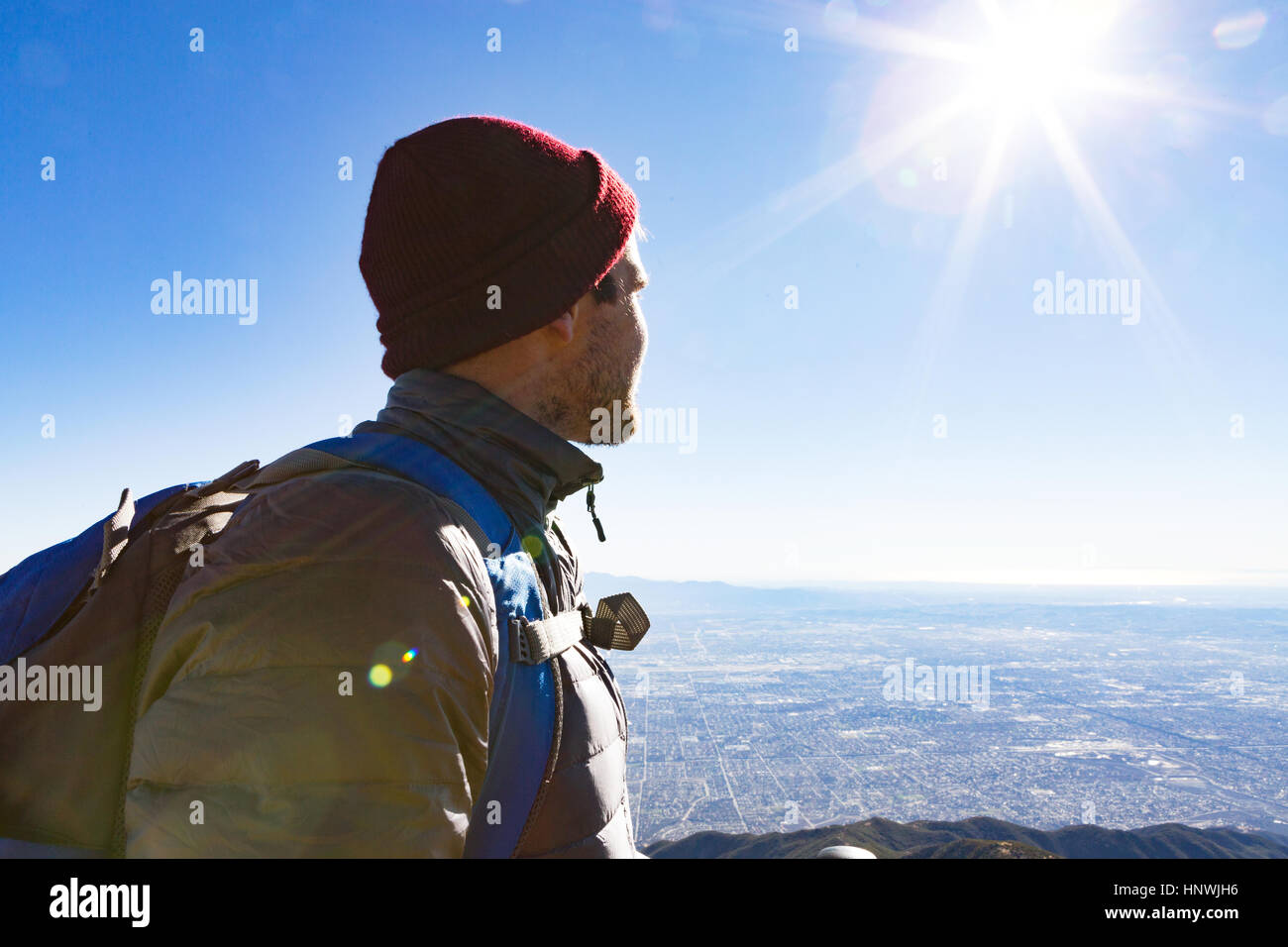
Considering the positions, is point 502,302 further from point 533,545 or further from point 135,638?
point 135,638

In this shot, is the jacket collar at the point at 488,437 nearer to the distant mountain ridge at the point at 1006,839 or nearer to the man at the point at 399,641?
the man at the point at 399,641

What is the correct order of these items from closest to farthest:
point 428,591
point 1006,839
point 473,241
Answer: point 428,591
point 473,241
point 1006,839

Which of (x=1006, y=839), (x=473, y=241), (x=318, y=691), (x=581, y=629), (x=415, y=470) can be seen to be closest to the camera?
(x=318, y=691)

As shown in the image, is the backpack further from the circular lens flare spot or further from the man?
the circular lens flare spot

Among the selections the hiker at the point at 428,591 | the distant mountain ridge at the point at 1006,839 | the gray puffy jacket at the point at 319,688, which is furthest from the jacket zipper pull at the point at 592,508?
the distant mountain ridge at the point at 1006,839

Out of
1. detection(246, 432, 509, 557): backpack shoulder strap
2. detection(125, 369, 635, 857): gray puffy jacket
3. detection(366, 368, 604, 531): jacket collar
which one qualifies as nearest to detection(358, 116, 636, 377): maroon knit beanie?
detection(366, 368, 604, 531): jacket collar

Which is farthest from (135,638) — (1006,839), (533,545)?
(1006,839)
